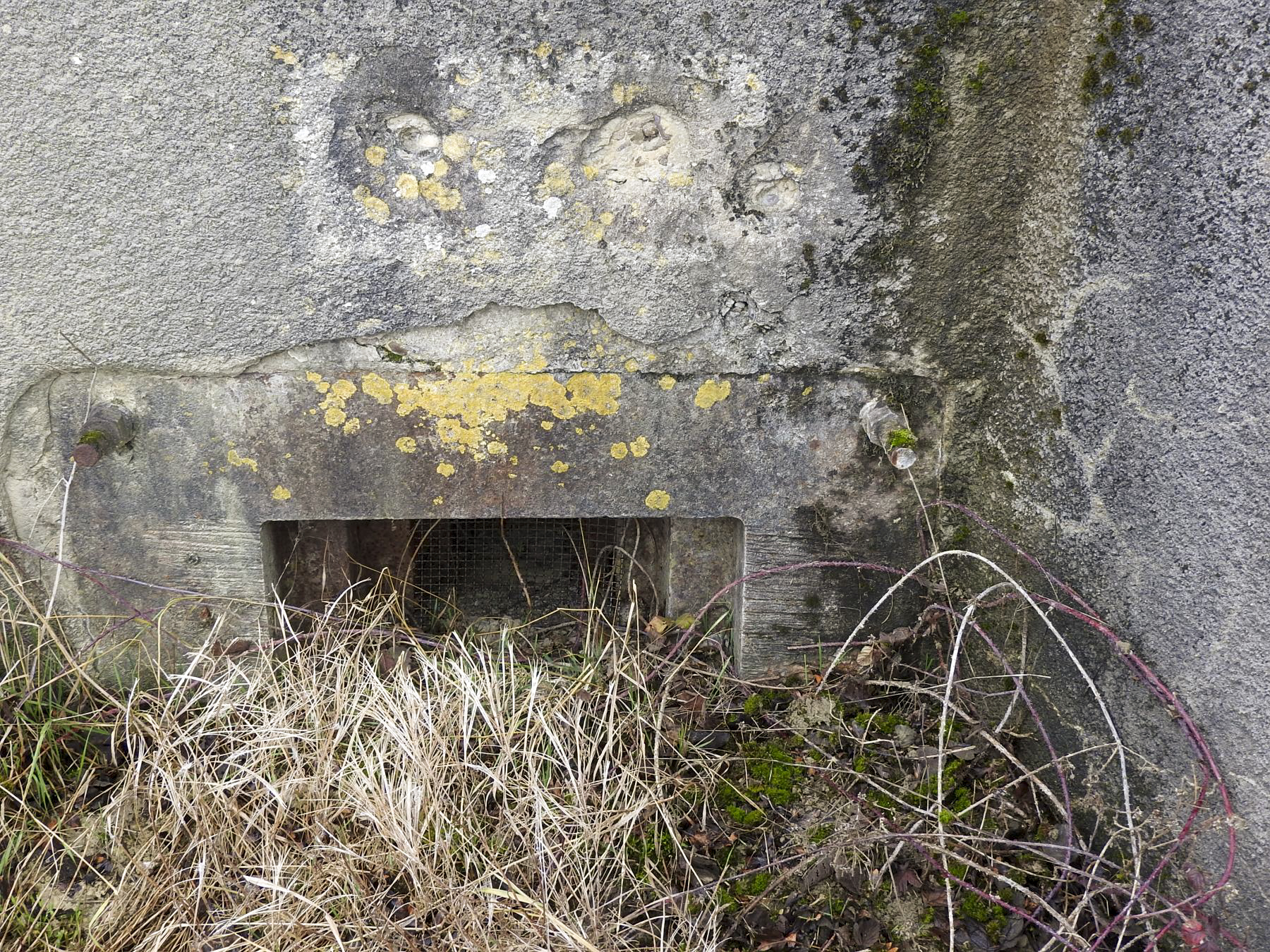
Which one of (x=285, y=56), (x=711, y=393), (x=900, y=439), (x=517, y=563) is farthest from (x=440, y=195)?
(x=517, y=563)

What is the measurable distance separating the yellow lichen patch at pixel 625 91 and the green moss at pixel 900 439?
972 mm

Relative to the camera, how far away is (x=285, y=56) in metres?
1.73

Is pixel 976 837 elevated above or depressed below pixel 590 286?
below

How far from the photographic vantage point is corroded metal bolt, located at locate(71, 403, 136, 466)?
1.89m

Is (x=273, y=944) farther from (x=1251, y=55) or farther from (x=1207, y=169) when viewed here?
(x=1251, y=55)

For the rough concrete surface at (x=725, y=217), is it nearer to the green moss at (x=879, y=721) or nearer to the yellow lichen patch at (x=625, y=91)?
the yellow lichen patch at (x=625, y=91)

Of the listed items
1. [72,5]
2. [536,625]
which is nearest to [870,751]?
[536,625]

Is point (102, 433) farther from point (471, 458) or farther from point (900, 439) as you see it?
point (900, 439)

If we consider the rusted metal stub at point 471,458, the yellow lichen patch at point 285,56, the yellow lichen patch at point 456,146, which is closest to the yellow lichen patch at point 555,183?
the yellow lichen patch at point 456,146

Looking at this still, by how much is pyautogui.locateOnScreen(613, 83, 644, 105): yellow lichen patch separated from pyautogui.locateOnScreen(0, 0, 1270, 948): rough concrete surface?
0.05 feet

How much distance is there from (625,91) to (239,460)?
124 centimetres

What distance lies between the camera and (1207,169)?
1464mm

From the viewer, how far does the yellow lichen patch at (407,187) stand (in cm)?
182

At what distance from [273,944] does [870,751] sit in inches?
55.7
